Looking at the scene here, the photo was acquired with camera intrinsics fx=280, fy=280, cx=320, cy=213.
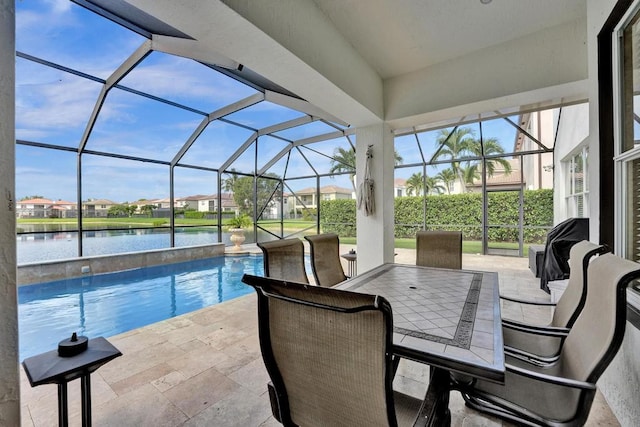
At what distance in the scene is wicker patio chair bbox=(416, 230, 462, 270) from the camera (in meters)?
3.18

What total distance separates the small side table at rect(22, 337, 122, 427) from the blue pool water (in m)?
3.29

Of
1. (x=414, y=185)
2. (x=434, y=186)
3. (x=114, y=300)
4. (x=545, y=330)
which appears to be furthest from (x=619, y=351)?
(x=414, y=185)

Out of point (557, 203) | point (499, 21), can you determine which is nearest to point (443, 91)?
point (499, 21)

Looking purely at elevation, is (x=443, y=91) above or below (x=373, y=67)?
below

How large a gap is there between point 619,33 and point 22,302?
8720 mm

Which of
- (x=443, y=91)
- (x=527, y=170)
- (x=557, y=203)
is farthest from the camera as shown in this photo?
(x=527, y=170)

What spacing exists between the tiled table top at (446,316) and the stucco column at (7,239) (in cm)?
155

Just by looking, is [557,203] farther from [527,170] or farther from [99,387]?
[99,387]

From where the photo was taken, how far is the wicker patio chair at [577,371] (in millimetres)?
1076

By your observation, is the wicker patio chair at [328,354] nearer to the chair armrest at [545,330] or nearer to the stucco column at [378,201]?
the chair armrest at [545,330]

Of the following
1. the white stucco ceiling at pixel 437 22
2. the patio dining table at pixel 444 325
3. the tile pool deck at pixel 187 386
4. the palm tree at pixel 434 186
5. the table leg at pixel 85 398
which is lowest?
the tile pool deck at pixel 187 386

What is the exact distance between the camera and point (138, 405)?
1921 mm

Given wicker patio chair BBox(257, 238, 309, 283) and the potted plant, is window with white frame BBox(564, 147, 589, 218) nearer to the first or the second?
wicker patio chair BBox(257, 238, 309, 283)

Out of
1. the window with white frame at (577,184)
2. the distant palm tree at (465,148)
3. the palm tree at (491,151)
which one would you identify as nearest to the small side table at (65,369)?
the window with white frame at (577,184)
